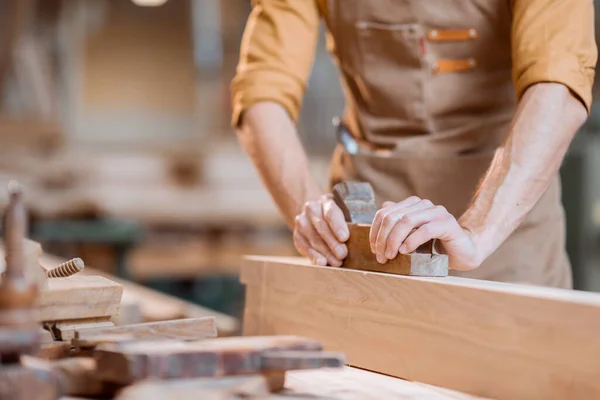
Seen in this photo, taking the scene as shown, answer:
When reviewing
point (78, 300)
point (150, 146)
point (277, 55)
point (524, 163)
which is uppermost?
point (150, 146)

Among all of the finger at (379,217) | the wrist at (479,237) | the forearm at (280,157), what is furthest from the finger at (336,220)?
the forearm at (280,157)

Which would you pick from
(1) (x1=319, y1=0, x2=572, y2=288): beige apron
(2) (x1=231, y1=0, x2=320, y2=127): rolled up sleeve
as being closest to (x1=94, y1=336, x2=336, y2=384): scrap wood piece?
(1) (x1=319, y1=0, x2=572, y2=288): beige apron

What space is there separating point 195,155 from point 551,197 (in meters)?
6.29

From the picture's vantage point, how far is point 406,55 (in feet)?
7.98

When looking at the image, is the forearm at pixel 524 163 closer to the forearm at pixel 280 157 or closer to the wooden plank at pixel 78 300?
the forearm at pixel 280 157

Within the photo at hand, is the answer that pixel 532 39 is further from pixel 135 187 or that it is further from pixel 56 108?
pixel 56 108

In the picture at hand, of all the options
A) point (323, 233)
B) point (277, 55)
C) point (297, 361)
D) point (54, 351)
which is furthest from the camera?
point (277, 55)

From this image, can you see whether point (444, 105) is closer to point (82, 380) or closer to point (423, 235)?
point (423, 235)

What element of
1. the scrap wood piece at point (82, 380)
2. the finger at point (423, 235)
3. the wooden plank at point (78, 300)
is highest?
the finger at point (423, 235)

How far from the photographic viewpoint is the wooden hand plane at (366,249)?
1.67m

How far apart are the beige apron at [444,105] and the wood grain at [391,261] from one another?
1.97 feet

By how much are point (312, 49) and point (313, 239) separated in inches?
34.1

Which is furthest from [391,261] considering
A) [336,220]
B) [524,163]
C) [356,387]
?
[524,163]

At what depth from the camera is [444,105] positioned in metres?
2.42
